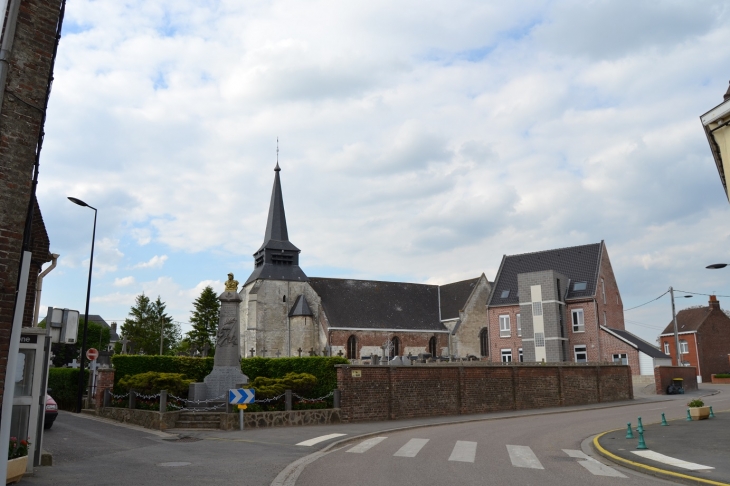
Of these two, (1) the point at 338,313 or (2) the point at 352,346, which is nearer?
(2) the point at 352,346

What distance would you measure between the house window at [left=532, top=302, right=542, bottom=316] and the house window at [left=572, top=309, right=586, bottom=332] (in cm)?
292

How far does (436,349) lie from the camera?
62.6 metres

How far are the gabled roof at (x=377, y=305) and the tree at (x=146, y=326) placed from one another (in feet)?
81.7

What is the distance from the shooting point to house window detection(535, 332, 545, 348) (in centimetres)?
4975

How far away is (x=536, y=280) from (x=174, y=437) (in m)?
39.1

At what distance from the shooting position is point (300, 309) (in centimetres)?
A: 5931

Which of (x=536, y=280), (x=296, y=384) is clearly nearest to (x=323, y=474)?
(x=296, y=384)

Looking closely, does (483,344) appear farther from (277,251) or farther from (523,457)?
(523,457)

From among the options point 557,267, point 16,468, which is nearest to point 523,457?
point 16,468

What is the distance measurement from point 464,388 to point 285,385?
878 cm

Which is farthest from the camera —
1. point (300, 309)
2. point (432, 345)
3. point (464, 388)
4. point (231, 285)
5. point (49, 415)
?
point (432, 345)

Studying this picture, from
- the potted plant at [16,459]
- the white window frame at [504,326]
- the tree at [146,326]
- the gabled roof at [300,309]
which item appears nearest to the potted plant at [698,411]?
the potted plant at [16,459]

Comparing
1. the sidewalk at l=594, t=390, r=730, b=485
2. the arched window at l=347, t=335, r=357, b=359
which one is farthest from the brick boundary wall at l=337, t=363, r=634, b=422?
the arched window at l=347, t=335, r=357, b=359

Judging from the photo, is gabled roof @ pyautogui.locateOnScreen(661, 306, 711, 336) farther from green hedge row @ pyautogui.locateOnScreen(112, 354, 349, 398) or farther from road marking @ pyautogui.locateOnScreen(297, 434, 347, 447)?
road marking @ pyautogui.locateOnScreen(297, 434, 347, 447)
